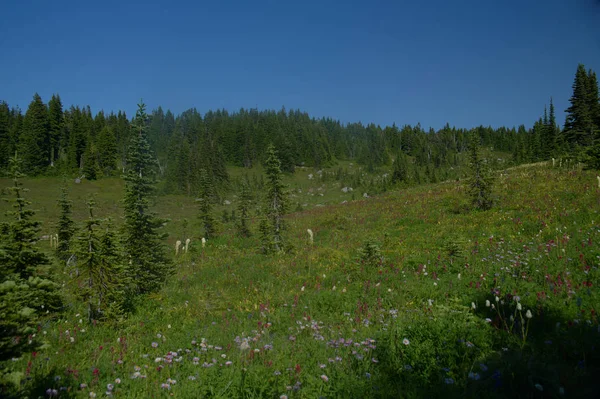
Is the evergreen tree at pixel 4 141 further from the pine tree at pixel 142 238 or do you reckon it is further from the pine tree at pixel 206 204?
the pine tree at pixel 142 238

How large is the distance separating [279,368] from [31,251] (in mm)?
6579

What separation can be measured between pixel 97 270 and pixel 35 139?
8863 centimetres

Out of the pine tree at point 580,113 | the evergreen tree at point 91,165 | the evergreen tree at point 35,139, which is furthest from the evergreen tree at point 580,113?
the evergreen tree at point 35,139

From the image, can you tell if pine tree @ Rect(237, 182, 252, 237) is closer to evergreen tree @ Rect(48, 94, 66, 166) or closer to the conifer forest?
the conifer forest

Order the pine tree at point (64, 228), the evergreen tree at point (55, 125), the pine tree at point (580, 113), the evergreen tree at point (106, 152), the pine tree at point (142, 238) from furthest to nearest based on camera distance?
the evergreen tree at point (55, 125) < the evergreen tree at point (106, 152) < the pine tree at point (580, 113) < the pine tree at point (64, 228) < the pine tree at point (142, 238)

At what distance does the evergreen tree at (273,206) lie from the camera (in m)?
16.2

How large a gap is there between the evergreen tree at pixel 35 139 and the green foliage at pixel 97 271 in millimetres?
79457

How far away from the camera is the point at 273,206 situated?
657 inches

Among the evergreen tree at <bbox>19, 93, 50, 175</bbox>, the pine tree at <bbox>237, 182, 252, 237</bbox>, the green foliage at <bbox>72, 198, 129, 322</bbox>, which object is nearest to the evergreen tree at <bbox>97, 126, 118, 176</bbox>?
the evergreen tree at <bbox>19, 93, 50, 175</bbox>

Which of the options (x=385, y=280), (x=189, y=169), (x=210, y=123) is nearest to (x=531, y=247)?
(x=385, y=280)

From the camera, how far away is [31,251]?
285 inches

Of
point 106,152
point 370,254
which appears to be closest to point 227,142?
point 106,152

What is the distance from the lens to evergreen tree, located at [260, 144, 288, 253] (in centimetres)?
1622

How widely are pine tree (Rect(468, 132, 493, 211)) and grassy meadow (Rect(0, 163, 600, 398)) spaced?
418 cm
